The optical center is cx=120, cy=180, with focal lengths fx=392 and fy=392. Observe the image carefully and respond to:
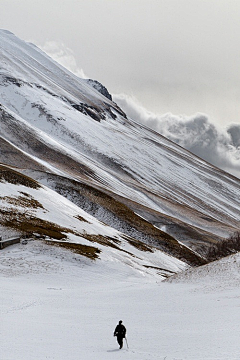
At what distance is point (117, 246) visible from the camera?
6134 cm

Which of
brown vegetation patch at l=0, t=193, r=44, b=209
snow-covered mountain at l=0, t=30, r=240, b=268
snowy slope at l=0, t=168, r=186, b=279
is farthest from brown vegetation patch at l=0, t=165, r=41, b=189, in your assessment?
brown vegetation patch at l=0, t=193, r=44, b=209

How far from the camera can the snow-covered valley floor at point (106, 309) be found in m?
18.6

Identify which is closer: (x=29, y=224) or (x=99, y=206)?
(x=29, y=224)

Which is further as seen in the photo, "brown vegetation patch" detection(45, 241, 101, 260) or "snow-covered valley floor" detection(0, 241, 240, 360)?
"brown vegetation patch" detection(45, 241, 101, 260)

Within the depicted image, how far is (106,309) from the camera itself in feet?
97.2

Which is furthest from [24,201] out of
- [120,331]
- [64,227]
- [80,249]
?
[120,331]

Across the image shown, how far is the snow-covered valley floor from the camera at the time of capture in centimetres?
1859

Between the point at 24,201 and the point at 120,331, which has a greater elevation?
the point at 120,331

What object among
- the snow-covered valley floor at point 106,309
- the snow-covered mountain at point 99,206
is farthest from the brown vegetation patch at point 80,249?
the snow-covered mountain at point 99,206

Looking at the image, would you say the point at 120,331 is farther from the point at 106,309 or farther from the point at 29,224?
the point at 29,224

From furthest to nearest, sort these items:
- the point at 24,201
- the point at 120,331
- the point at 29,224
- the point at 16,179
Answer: the point at 16,179 → the point at 24,201 → the point at 29,224 → the point at 120,331

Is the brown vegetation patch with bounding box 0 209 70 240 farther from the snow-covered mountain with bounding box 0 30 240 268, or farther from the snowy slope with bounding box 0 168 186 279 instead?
the snow-covered mountain with bounding box 0 30 240 268

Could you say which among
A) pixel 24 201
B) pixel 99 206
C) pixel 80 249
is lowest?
pixel 24 201

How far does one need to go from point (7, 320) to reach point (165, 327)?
9.51 meters
